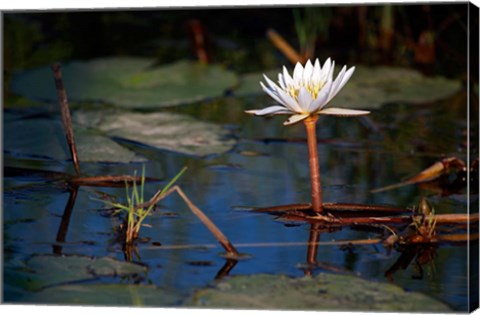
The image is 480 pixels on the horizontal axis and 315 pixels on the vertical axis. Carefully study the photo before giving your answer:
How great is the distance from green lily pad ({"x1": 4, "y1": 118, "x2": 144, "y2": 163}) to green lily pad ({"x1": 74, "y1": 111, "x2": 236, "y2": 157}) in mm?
125

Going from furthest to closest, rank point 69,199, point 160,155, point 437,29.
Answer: point 437,29, point 160,155, point 69,199

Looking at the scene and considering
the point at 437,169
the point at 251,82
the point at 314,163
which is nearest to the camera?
the point at 314,163

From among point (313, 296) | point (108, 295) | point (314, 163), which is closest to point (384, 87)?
point (314, 163)

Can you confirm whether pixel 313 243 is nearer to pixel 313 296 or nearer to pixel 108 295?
pixel 313 296

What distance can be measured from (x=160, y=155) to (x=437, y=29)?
1.73m

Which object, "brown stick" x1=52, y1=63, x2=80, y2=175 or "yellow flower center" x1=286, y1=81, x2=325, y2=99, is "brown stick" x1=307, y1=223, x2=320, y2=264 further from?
"brown stick" x1=52, y1=63, x2=80, y2=175

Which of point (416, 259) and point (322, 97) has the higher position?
point (322, 97)

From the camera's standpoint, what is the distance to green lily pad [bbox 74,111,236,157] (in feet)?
11.9

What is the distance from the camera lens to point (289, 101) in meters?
2.60

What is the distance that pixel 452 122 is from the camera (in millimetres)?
4027

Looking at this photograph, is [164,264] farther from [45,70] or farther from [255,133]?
[45,70]

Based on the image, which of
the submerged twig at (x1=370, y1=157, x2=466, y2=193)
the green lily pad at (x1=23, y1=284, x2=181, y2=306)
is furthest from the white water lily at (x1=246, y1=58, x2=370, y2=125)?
the submerged twig at (x1=370, y1=157, x2=466, y2=193)

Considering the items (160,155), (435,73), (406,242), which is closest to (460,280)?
(406,242)

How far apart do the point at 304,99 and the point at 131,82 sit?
2054 millimetres
